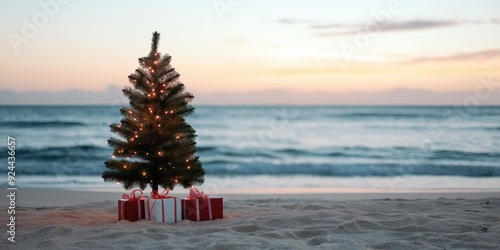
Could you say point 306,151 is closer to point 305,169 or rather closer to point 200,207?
point 305,169

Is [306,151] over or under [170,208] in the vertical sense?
over

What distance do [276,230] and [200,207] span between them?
3.65 ft

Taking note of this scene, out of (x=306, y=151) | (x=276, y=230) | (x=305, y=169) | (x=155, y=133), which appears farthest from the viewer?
(x=306, y=151)

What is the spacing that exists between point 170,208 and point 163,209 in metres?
0.08

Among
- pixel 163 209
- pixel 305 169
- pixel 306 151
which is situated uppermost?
pixel 306 151

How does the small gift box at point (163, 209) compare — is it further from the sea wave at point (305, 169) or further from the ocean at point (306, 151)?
the sea wave at point (305, 169)

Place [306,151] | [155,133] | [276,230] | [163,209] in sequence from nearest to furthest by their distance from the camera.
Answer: [276,230] < [163,209] < [155,133] < [306,151]

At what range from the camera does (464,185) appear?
15.4m

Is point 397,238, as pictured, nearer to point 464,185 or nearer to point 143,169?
point 143,169

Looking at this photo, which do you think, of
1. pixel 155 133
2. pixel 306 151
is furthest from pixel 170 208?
pixel 306 151

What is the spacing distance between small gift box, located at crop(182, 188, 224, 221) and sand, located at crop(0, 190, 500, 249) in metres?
0.16

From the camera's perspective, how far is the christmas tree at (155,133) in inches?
283

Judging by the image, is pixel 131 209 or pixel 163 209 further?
pixel 131 209

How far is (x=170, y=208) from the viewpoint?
705 centimetres
